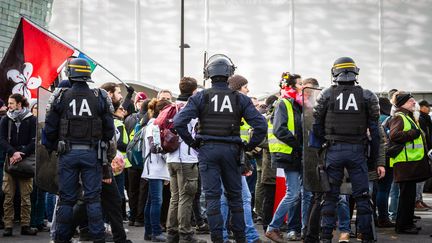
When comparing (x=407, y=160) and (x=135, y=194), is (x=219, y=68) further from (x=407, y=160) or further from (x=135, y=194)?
(x=135, y=194)

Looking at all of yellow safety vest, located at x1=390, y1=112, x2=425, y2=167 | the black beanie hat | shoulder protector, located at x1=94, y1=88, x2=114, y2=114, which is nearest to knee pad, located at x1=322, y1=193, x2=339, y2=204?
shoulder protector, located at x1=94, y1=88, x2=114, y2=114

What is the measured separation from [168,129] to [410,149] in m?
3.29

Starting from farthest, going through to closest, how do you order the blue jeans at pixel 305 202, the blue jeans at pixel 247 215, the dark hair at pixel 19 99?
the dark hair at pixel 19 99, the blue jeans at pixel 305 202, the blue jeans at pixel 247 215

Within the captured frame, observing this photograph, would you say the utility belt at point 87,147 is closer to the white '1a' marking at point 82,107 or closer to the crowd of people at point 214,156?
the crowd of people at point 214,156

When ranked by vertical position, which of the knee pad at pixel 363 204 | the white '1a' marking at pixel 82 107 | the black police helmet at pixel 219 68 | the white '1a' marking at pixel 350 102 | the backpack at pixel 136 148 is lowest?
the knee pad at pixel 363 204

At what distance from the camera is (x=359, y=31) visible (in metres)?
30.4

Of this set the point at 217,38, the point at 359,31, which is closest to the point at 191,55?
the point at 217,38

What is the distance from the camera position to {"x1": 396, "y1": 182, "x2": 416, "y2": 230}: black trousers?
10164mm

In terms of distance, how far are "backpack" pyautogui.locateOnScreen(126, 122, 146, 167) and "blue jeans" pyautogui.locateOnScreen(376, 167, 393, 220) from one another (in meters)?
3.19

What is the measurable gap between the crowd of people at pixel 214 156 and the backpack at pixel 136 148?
20mm

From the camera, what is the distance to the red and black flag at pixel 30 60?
11867mm

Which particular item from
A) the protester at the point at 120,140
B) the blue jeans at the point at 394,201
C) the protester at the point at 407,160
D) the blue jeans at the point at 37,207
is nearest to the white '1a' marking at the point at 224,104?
the protester at the point at 120,140

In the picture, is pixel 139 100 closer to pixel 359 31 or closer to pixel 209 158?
pixel 209 158

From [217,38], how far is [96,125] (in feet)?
77.2
